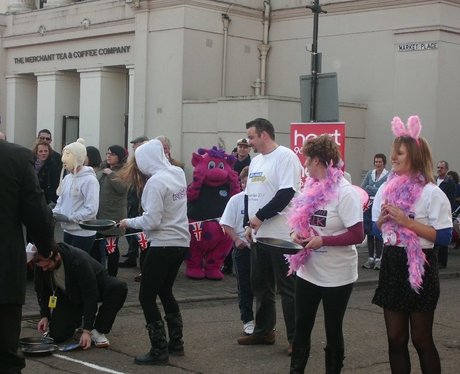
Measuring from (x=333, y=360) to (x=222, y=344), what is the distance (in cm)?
207

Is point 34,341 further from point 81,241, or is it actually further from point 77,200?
point 77,200

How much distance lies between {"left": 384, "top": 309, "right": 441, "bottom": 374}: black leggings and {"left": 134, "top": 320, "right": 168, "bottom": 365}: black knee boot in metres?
2.08

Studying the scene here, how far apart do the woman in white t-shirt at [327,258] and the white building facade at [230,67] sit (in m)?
12.4

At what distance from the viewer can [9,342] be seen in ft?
14.6

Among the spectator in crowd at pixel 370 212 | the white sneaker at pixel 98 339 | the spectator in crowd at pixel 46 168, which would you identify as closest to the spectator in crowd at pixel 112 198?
the spectator in crowd at pixel 46 168

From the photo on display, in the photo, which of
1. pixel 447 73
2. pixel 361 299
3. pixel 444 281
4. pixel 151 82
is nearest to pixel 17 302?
pixel 361 299

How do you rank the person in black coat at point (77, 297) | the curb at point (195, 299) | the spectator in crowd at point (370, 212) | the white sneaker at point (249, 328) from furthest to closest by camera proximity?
1. the spectator in crowd at point (370, 212)
2. the curb at point (195, 299)
3. the white sneaker at point (249, 328)
4. the person in black coat at point (77, 297)

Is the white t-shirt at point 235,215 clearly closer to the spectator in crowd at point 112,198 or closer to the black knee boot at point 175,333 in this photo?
the black knee boot at point 175,333

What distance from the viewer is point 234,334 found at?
7.86 meters

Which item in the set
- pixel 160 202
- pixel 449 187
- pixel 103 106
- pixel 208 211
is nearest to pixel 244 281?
pixel 160 202

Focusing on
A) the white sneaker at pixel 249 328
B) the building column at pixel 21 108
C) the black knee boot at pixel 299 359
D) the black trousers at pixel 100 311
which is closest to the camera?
the black knee boot at pixel 299 359

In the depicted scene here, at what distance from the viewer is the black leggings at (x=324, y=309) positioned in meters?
5.45

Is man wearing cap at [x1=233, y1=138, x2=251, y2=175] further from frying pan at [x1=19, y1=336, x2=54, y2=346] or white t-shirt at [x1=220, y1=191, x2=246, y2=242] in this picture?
frying pan at [x1=19, y1=336, x2=54, y2=346]

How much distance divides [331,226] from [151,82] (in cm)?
1544
